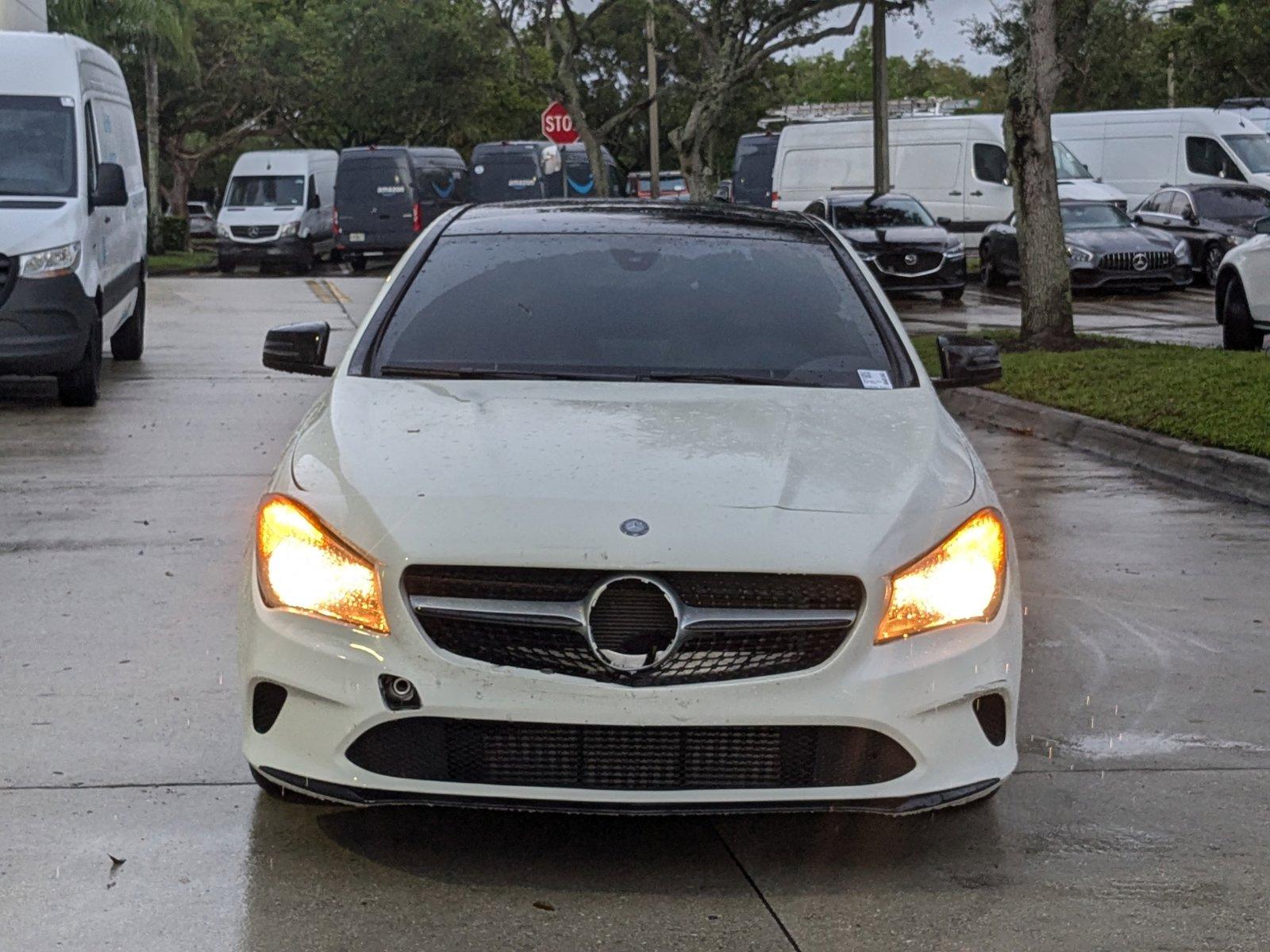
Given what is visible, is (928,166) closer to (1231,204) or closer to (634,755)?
(1231,204)

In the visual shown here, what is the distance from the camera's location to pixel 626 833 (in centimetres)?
483

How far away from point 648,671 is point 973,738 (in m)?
0.76

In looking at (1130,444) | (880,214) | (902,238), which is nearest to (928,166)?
(880,214)

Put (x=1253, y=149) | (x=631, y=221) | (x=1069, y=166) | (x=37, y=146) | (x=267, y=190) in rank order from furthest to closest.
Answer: (x=267, y=190)
(x=1253, y=149)
(x=1069, y=166)
(x=37, y=146)
(x=631, y=221)

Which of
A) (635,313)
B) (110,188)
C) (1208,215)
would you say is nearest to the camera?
(635,313)

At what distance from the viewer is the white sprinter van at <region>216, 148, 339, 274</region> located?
40312 millimetres

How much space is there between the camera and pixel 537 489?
4.50 m

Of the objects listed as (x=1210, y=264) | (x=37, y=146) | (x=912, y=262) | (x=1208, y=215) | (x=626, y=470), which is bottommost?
(x=1210, y=264)

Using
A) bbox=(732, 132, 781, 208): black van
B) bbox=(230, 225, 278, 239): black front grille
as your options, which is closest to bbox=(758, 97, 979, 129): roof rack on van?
bbox=(732, 132, 781, 208): black van

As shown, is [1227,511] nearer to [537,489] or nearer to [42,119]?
[537,489]

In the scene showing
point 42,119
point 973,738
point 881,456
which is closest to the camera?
point 973,738

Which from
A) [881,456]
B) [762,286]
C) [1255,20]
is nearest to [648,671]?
[881,456]

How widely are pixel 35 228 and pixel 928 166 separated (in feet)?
73.1

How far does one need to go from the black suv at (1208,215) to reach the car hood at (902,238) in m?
3.82
